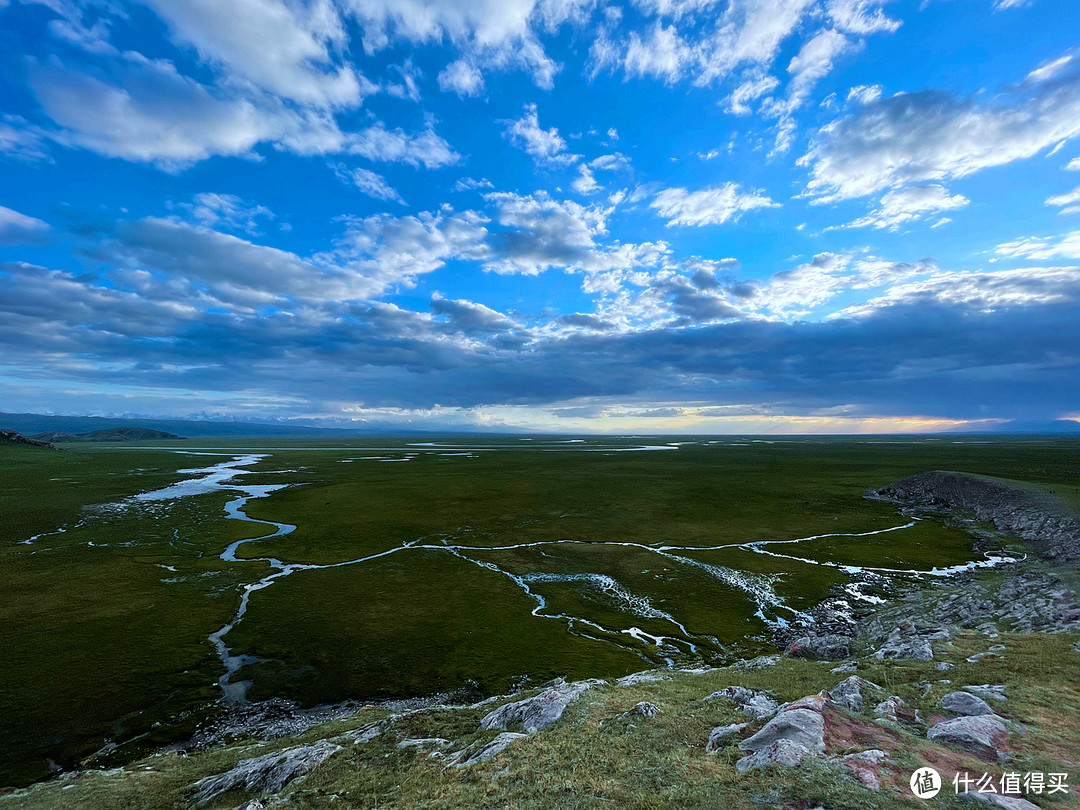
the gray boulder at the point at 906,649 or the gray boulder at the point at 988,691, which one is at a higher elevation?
the gray boulder at the point at 988,691

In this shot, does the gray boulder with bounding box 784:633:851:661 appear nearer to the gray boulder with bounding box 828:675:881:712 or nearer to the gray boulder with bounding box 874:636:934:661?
the gray boulder with bounding box 874:636:934:661

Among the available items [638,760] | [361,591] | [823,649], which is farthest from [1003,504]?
[361,591]

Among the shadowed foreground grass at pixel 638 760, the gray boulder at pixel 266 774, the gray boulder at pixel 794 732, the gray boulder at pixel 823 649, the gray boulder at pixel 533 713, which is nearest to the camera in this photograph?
the shadowed foreground grass at pixel 638 760

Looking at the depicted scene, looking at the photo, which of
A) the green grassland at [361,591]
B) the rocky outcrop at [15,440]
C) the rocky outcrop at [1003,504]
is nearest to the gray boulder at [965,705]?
the green grassland at [361,591]

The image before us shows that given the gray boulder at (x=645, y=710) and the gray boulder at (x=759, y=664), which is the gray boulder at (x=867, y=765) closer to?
the gray boulder at (x=645, y=710)

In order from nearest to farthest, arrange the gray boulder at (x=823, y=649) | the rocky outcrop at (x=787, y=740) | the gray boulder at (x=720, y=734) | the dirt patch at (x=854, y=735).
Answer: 1. the rocky outcrop at (x=787, y=740)
2. the dirt patch at (x=854, y=735)
3. the gray boulder at (x=720, y=734)
4. the gray boulder at (x=823, y=649)

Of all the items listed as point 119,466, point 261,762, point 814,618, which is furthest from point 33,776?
point 119,466

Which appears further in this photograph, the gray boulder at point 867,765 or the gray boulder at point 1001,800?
the gray boulder at point 867,765

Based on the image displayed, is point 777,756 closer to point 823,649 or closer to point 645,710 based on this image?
point 645,710
